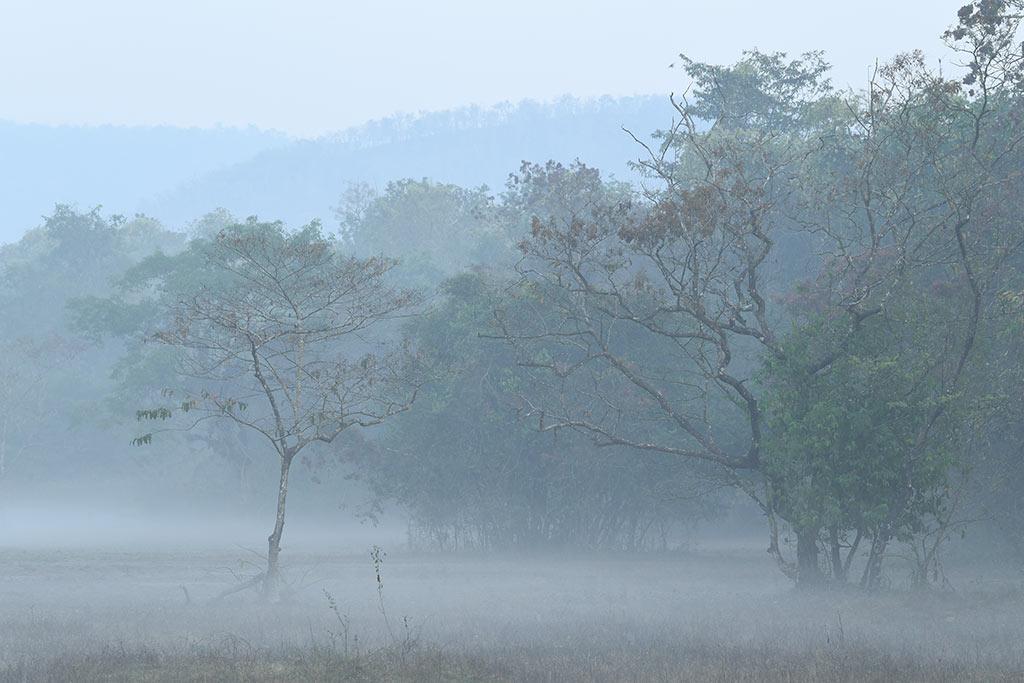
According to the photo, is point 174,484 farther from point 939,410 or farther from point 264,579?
point 939,410

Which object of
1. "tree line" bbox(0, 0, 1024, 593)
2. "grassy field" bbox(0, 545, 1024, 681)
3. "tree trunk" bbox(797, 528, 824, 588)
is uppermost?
"tree line" bbox(0, 0, 1024, 593)

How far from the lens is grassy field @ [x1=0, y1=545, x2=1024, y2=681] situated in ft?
55.3

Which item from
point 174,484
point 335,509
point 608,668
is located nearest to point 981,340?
point 608,668

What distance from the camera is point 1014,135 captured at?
3166 centimetres

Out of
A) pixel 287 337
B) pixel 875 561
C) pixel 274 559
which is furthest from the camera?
pixel 287 337

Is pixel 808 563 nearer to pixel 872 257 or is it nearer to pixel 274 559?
pixel 872 257

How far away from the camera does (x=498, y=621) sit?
83.6ft

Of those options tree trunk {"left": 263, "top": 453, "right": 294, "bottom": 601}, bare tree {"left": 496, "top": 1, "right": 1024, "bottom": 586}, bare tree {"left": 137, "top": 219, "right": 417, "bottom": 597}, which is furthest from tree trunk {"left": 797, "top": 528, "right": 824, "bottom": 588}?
tree trunk {"left": 263, "top": 453, "right": 294, "bottom": 601}

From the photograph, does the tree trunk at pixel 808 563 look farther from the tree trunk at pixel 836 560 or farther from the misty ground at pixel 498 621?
the misty ground at pixel 498 621

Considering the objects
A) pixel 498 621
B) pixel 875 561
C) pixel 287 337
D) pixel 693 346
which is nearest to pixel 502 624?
pixel 498 621

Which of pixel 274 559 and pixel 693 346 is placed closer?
pixel 274 559

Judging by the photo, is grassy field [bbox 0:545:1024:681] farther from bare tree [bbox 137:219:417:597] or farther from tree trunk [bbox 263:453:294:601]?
bare tree [bbox 137:219:417:597]

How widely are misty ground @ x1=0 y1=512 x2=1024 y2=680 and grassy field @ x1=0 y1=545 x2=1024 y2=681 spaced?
6 cm

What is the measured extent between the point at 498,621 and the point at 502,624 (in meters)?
0.78
